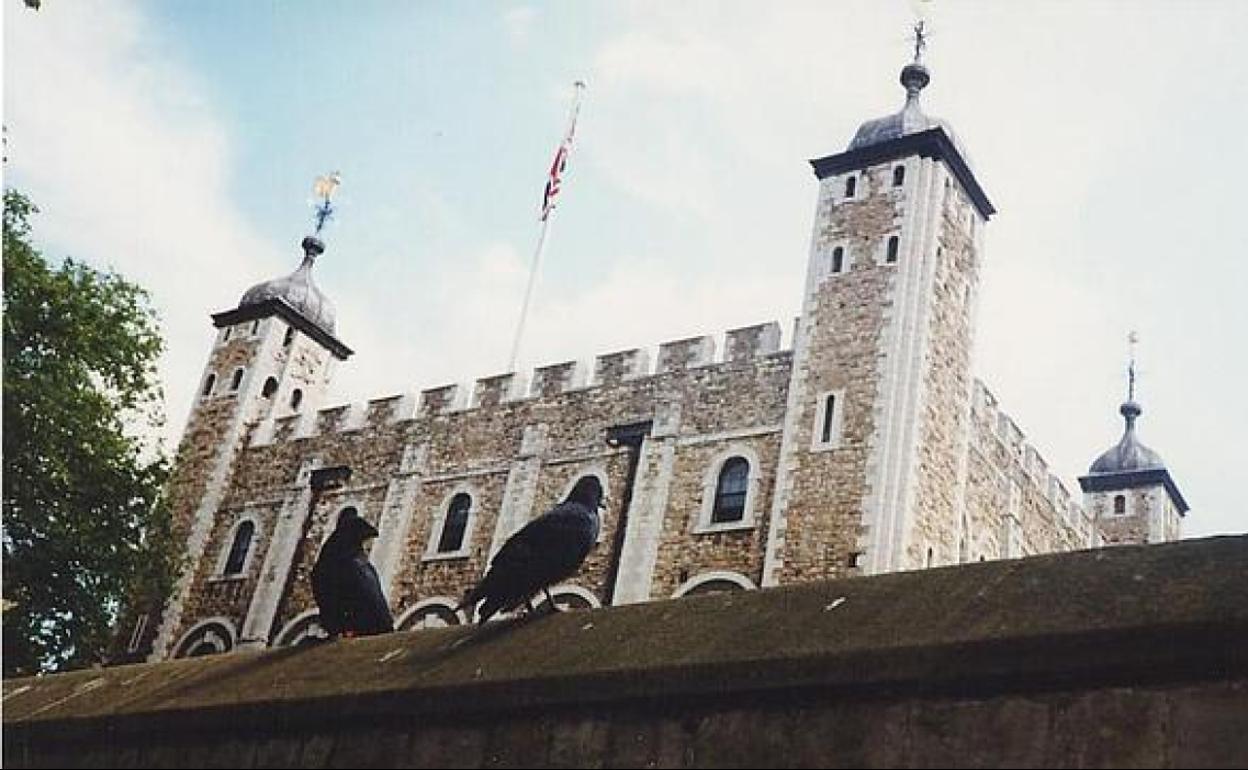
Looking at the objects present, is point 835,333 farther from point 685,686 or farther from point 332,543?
point 685,686

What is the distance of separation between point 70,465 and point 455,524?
7.40 m

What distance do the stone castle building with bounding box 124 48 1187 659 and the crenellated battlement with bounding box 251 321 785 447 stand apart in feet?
0.17

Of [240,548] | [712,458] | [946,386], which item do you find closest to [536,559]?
[712,458]

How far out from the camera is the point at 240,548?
29.2 metres

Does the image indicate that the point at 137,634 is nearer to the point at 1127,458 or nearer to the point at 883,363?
the point at 883,363

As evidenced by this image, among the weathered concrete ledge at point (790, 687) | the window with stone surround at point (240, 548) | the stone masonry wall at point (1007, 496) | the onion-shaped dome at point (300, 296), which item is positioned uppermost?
the onion-shaped dome at point (300, 296)

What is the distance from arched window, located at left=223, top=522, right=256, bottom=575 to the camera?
94.5 feet

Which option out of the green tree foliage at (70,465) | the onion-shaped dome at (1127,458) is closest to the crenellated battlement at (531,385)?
the green tree foliage at (70,465)

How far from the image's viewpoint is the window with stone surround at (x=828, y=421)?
2155 cm

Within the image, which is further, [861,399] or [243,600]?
[243,600]

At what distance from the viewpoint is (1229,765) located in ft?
8.22

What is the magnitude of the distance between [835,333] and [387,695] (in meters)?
19.5

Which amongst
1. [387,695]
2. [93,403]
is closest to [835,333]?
[93,403]

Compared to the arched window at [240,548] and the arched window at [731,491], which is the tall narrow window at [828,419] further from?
the arched window at [240,548]
